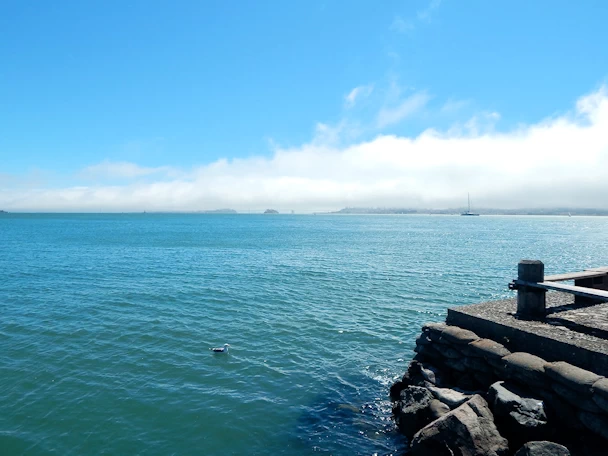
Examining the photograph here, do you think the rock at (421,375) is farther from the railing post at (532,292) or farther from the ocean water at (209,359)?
the railing post at (532,292)

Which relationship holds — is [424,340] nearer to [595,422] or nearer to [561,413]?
[561,413]

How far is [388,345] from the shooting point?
21438mm

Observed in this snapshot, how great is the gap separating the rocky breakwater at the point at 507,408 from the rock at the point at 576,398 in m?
0.02

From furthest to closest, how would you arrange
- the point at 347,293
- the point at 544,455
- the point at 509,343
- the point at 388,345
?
the point at 347,293 → the point at 388,345 → the point at 509,343 → the point at 544,455

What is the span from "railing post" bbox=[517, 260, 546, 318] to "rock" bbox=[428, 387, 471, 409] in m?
3.58

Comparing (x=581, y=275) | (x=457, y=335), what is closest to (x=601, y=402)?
(x=457, y=335)

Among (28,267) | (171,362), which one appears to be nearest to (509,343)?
(171,362)

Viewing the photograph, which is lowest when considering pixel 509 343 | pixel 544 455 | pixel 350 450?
pixel 350 450

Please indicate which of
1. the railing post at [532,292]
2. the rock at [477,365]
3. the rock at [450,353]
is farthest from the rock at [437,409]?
the railing post at [532,292]

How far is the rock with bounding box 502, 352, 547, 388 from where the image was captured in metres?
10.1

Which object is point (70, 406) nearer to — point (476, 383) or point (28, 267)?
point (476, 383)

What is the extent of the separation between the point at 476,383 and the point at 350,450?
15.2 feet

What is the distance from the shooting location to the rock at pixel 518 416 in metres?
9.64

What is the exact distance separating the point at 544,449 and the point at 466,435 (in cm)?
169
